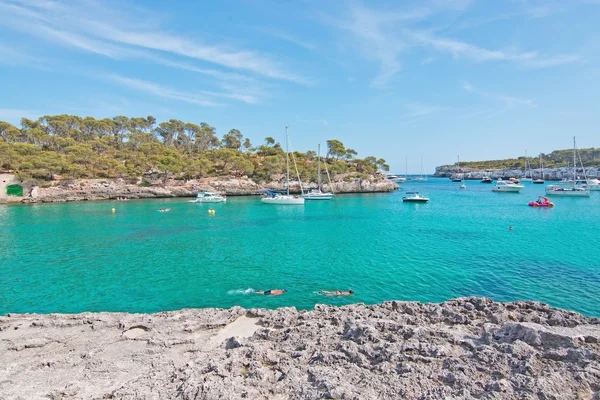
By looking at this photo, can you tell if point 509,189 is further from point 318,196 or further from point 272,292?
point 272,292

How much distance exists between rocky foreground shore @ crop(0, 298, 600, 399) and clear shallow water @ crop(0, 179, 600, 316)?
353cm

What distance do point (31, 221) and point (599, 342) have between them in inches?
2041

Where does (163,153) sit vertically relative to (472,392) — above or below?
above

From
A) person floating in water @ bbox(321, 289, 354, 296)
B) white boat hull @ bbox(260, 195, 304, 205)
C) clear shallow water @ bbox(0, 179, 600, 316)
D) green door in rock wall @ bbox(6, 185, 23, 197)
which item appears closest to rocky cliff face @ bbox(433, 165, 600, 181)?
clear shallow water @ bbox(0, 179, 600, 316)

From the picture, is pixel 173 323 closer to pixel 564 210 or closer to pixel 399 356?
pixel 399 356

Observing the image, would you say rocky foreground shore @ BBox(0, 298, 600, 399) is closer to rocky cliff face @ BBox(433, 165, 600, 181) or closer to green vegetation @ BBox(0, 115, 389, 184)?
green vegetation @ BBox(0, 115, 389, 184)

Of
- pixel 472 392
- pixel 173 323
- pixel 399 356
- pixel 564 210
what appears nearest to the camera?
pixel 472 392

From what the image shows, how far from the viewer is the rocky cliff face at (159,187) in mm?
65125

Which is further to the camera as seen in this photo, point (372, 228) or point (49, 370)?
point (372, 228)

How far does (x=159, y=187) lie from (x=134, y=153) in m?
21.9

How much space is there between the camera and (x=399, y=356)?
8.23 m

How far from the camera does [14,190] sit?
6206cm

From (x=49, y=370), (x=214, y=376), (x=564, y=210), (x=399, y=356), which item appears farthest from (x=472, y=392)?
(x=564, y=210)

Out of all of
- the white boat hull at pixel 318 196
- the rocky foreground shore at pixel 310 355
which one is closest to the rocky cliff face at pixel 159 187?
the white boat hull at pixel 318 196
